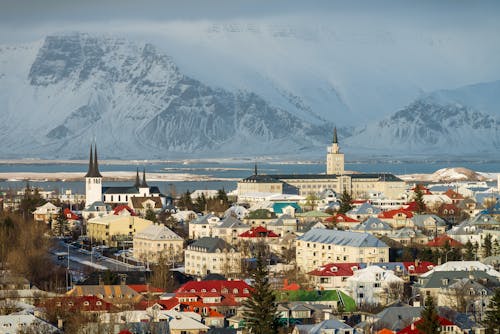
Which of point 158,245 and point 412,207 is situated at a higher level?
point 412,207

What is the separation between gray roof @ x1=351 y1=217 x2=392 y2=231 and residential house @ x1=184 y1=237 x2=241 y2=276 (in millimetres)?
8287

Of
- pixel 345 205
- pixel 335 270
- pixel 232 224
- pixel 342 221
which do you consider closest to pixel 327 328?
pixel 335 270

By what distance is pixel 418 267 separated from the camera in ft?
159

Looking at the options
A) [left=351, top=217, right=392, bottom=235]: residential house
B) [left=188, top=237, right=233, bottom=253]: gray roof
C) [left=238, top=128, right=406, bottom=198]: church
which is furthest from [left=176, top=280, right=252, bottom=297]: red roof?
[left=238, top=128, right=406, bottom=198]: church

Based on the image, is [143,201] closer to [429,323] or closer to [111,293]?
[111,293]

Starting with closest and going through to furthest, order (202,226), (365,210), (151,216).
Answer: (202,226) → (365,210) → (151,216)

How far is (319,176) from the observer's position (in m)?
115

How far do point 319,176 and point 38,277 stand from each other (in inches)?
2745

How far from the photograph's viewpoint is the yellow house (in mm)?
65938

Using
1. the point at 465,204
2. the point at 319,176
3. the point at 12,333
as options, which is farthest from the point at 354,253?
the point at 319,176

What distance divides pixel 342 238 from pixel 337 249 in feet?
3.32

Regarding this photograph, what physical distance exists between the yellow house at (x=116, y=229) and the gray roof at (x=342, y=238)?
36.6ft

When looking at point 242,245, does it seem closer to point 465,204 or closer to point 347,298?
point 347,298

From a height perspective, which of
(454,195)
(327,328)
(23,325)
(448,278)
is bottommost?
(327,328)
